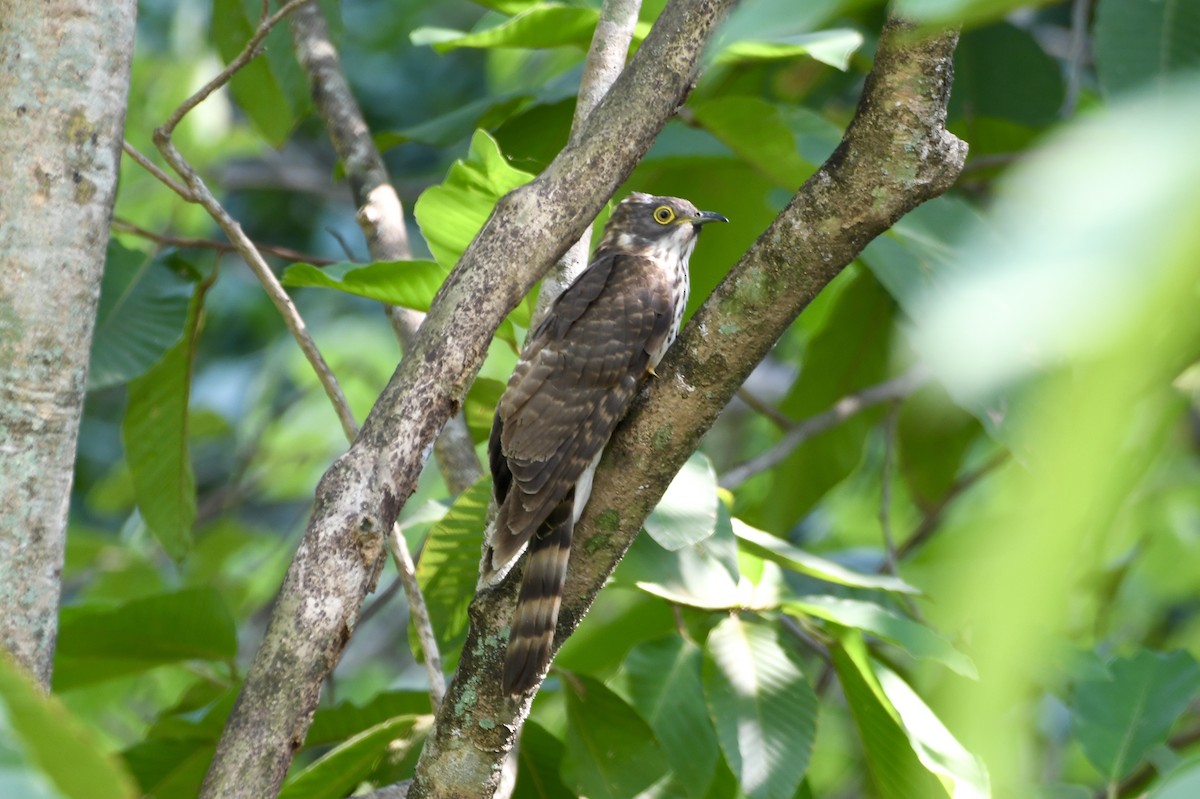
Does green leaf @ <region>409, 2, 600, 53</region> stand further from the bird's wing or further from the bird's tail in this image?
the bird's tail

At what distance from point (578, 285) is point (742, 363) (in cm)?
92

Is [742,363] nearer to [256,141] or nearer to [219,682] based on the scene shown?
[219,682]

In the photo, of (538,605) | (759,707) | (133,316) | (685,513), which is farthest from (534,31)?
(759,707)

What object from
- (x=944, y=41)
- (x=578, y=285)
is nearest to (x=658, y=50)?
(x=944, y=41)

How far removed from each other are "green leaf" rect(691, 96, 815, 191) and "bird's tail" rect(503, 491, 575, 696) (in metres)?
1.19

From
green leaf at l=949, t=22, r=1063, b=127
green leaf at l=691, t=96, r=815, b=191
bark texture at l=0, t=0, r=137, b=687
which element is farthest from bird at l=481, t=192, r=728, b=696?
green leaf at l=949, t=22, r=1063, b=127

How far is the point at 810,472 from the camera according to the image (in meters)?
3.98

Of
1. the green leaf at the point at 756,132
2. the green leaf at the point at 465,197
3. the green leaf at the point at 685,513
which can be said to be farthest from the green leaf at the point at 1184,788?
the green leaf at the point at 756,132

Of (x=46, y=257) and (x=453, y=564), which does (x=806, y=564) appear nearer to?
(x=453, y=564)

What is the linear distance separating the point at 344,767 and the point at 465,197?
1.18 metres

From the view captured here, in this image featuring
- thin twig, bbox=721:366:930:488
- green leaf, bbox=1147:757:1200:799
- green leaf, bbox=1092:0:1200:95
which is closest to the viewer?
green leaf, bbox=1147:757:1200:799

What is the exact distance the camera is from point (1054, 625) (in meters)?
0.35

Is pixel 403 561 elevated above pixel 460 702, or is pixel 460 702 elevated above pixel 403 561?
pixel 403 561

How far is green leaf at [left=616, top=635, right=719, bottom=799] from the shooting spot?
8.13ft
